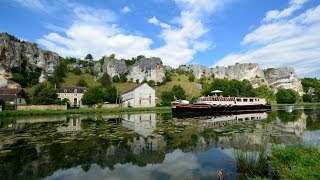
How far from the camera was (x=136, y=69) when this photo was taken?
111 metres

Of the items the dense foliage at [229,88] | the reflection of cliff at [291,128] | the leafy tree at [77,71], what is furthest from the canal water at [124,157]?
the leafy tree at [77,71]

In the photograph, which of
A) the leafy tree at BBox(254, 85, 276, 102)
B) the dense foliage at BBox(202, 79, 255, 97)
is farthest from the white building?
the leafy tree at BBox(254, 85, 276, 102)

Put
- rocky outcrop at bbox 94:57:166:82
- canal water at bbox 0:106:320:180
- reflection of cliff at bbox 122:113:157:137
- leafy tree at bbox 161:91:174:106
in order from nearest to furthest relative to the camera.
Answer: canal water at bbox 0:106:320:180 < reflection of cliff at bbox 122:113:157:137 < leafy tree at bbox 161:91:174:106 < rocky outcrop at bbox 94:57:166:82

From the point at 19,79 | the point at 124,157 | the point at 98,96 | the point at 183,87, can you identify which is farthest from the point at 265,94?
the point at 124,157

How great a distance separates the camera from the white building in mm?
71188

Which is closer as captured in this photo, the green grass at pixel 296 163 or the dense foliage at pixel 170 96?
the green grass at pixel 296 163

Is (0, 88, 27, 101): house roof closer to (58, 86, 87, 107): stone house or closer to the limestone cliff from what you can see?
(58, 86, 87, 107): stone house

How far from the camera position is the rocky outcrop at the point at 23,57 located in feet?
265

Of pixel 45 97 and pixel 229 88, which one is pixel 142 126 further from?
pixel 229 88

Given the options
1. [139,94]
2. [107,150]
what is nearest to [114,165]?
[107,150]

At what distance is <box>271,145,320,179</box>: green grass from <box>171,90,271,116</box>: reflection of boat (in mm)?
32340

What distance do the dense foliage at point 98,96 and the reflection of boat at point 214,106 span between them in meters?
27.4

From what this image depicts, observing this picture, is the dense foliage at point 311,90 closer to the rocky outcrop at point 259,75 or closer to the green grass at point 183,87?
the rocky outcrop at point 259,75

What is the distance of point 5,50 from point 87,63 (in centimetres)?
4435
